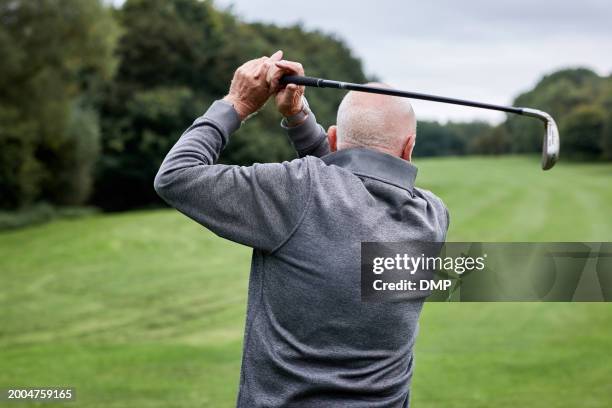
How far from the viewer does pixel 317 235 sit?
1.98 m

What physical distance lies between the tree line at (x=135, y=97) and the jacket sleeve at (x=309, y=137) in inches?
611

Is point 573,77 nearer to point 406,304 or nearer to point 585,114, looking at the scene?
point 585,114

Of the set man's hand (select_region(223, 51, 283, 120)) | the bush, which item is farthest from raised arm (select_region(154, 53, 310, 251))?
the bush

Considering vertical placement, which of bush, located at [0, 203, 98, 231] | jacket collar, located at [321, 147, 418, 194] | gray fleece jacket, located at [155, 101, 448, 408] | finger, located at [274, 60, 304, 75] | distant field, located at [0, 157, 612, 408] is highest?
finger, located at [274, 60, 304, 75]

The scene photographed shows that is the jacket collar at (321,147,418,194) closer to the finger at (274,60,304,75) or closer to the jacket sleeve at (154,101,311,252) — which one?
the jacket sleeve at (154,101,311,252)

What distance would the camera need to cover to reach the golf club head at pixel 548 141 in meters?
2.35

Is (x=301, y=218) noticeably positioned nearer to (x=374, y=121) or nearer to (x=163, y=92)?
(x=374, y=121)

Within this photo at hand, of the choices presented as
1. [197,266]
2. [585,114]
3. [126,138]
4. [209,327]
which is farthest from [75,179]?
[585,114]

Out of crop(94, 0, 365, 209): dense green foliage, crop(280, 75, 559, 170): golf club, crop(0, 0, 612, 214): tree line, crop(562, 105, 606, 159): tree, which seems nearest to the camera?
crop(280, 75, 559, 170): golf club

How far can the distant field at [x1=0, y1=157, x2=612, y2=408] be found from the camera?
6.88 m

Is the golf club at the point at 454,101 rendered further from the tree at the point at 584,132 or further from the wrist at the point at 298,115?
the tree at the point at 584,132

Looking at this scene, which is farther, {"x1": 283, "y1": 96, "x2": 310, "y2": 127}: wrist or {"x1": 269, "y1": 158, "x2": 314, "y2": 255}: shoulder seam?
{"x1": 283, "y1": 96, "x2": 310, "y2": 127}: wrist

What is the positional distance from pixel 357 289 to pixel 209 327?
30.9ft

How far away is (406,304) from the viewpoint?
85.1 inches
